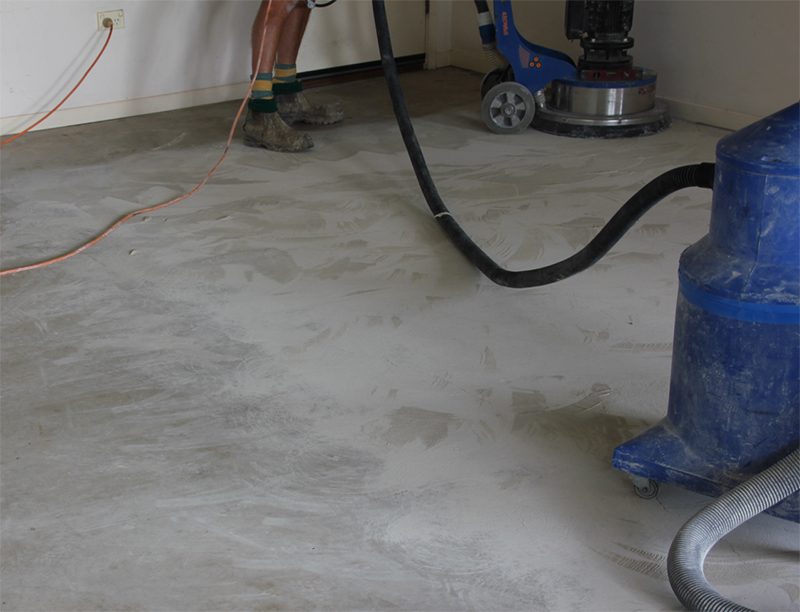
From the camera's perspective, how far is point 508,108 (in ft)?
12.8

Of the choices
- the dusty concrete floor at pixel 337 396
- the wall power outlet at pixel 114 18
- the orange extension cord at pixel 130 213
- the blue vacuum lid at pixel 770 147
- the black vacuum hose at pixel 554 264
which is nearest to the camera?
the blue vacuum lid at pixel 770 147

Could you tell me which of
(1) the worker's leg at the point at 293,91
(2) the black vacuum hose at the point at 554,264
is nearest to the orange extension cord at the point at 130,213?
(1) the worker's leg at the point at 293,91

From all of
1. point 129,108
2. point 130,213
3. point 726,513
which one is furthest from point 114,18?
point 726,513

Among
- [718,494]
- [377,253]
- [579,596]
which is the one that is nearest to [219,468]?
[579,596]

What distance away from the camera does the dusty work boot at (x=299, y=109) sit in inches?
157

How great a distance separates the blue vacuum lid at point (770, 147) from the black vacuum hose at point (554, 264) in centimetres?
15

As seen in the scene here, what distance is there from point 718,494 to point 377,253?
140cm

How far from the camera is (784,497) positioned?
151 cm

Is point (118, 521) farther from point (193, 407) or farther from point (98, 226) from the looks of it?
point (98, 226)

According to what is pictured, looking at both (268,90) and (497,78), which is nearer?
(268,90)

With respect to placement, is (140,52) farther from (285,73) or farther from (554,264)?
(554,264)

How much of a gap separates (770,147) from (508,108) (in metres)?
2.49

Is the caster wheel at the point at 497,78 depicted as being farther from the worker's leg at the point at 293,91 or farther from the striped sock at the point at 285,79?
the striped sock at the point at 285,79

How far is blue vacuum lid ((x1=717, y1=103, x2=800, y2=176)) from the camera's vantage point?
1.46 metres
